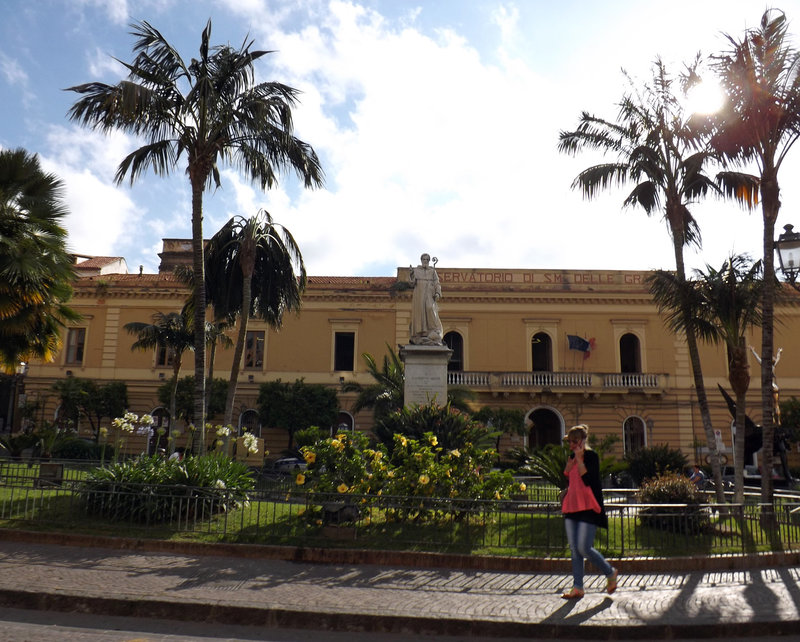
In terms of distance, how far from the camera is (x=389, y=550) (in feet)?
24.9

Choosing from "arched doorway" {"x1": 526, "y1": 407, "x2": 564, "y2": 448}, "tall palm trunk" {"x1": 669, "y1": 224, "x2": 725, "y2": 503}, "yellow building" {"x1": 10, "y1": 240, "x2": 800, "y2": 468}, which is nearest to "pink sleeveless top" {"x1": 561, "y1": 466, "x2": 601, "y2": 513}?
"tall palm trunk" {"x1": 669, "y1": 224, "x2": 725, "y2": 503}

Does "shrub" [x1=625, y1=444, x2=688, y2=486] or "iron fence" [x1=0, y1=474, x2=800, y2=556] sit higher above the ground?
"shrub" [x1=625, y1=444, x2=688, y2=486]

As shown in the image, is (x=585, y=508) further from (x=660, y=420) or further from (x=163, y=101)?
(x=660, y=420)

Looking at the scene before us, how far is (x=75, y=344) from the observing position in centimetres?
3100

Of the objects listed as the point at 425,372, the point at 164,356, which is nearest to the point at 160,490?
the point at 425,372

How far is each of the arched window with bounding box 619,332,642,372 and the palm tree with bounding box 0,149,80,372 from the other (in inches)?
957

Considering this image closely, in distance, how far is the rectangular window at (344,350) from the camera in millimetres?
30109

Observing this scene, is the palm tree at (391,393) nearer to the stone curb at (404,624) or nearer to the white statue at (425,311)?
the white statue at (425,311)

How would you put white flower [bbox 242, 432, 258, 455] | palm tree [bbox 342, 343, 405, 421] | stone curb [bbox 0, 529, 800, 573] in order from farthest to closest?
palm tree [bbox 342, 343, 405, 421] < white flower [bbox 242, 432, 258, 455] < stone curb [bbox 0, 529, 800, 573]

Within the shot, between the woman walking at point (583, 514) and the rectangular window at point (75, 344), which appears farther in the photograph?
the rectangular window at point (75, 344)

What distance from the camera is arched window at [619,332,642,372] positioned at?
1199 inches

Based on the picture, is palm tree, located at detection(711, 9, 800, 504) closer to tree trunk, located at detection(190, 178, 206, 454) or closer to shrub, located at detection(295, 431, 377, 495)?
shrub, located at detection(295, 431, 377, 495)

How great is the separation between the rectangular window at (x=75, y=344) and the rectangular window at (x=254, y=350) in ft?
25.7

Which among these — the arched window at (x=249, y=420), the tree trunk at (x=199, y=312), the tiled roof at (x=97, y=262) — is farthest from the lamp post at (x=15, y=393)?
the tree trunk at (x=199, y=312)
